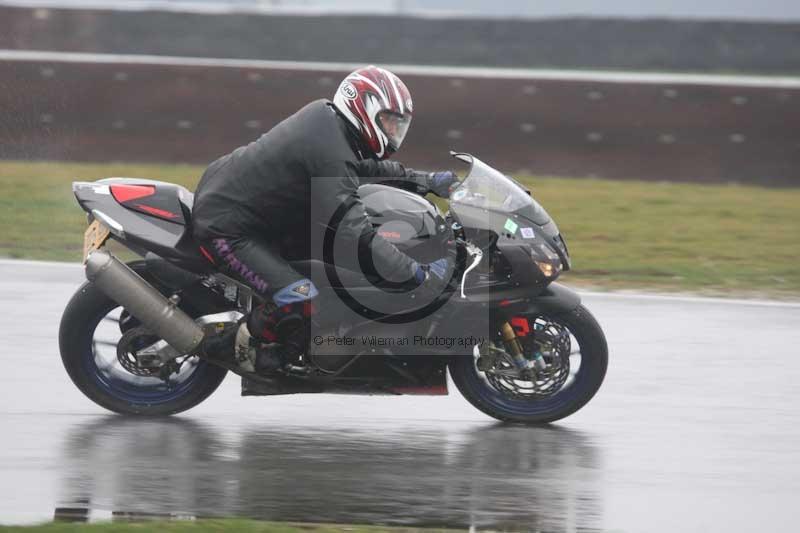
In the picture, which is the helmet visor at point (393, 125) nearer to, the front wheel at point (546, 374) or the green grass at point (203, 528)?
the front wheel at point (546, 374)

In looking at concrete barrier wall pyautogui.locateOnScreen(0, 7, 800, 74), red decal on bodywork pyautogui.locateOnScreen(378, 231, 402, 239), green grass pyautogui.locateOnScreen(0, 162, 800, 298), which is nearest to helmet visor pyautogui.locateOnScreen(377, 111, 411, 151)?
red decal on bodywork pyautogui.locateOnScreen(378, 231, 402, 239)

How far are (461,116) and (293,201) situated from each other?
28.9 feet

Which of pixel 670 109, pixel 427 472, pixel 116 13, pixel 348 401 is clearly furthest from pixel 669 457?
pixel 116 13

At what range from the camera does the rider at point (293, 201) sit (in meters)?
6.21

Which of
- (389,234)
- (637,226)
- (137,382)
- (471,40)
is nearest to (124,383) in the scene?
(137,382)

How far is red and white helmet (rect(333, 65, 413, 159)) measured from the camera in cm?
624

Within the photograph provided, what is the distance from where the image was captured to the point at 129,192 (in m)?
6.62

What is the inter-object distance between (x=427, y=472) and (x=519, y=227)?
1.23 metres

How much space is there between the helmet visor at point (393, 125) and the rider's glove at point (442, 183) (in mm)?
365

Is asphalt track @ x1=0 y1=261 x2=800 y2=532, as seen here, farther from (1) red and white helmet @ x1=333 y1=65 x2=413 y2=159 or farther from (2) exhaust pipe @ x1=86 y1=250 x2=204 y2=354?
(1) red and white helmet @ x1=333 y1=65 x2=413 y2=159

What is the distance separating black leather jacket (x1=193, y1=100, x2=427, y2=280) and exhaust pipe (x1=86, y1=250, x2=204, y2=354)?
0.38 m


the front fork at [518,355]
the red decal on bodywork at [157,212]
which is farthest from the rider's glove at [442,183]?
the red decal on bodywork at [157,212]

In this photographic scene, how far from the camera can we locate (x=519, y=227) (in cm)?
650

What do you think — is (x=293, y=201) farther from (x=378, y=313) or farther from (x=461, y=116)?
(x=461, y=116)
